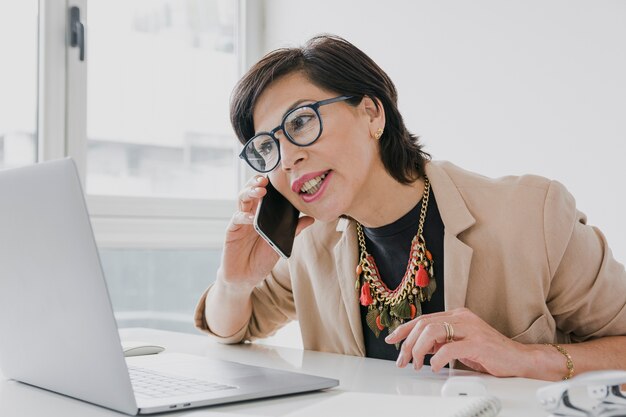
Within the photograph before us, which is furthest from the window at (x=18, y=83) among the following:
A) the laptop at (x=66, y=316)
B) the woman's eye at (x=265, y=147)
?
the laptop at (x=66, y=316)

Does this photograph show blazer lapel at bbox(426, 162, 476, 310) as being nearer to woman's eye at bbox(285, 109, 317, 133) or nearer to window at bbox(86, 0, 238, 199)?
woman's eye at bbox(285, 109, 317, 133)

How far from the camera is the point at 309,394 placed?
3.38 ft

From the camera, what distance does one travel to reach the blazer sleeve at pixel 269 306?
1.73 m

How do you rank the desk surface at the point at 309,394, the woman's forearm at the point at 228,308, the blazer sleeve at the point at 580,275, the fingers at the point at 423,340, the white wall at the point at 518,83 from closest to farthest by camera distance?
the desk surface at the point at 309,394 → the fingers at the point at 423,340 → the blazer sleeve at the point at 580,275 → the woman's forearm at the point at 228,308 → the white wall at the point at 518,83

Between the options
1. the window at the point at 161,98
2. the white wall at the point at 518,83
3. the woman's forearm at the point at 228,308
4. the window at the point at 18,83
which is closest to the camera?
the woman's forearm at the point at 228,308

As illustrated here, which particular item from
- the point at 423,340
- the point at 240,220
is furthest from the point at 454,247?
the point at 240,220

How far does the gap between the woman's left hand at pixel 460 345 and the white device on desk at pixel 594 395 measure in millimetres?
353

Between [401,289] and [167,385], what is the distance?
62 cm

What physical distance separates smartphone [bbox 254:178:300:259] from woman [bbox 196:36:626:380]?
34 millimetres

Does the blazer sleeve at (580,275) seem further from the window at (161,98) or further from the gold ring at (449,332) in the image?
the window at (161,98)

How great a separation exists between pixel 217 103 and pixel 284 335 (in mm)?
1070

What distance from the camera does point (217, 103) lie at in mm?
3305

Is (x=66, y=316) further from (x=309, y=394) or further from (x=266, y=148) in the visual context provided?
(x=266, y=148)

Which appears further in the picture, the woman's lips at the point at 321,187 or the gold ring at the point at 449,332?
the woman's lips at the point at 321,187
